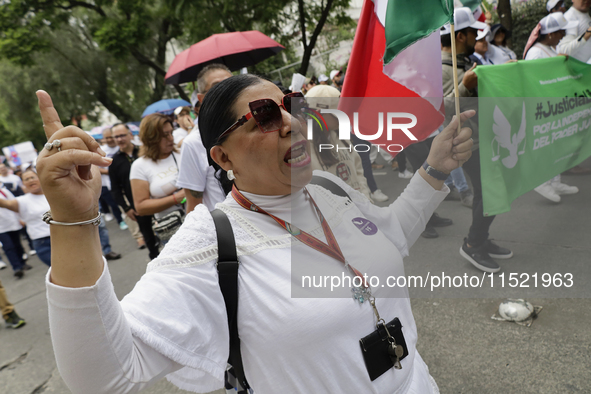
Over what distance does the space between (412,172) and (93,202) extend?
1217 millimetres

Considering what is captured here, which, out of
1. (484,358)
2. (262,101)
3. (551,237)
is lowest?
(484,358)

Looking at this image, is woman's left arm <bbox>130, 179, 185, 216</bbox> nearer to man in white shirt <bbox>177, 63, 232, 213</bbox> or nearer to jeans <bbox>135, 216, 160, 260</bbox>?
jeans <bbox>135, 216, 160, 260</bbox>

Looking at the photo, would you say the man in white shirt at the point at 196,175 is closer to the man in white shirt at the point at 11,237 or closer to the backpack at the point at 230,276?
the backpack at the point at 230,276

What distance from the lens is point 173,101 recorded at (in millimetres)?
11898

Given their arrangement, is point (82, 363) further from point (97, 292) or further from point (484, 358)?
point (484, 358)

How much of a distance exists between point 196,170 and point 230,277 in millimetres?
1759

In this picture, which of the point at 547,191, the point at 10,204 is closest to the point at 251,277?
the point at 547,191

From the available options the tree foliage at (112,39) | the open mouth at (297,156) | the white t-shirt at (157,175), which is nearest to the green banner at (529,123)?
the open mouth at (297,156)

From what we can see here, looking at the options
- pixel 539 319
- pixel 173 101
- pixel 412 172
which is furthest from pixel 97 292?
pixel 173 101

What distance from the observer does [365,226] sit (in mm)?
1438

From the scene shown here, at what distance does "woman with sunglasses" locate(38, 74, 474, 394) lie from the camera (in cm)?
84

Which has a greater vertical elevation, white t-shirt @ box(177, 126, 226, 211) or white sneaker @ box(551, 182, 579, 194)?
white t-shirt @ box(177, 126, 226, 211)

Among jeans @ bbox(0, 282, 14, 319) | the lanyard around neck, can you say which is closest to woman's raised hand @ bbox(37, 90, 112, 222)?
the lanyard around neck

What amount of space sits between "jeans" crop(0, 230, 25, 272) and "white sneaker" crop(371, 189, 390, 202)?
24.3 feet
